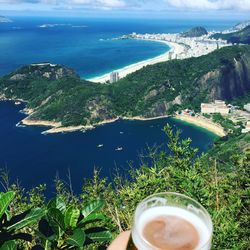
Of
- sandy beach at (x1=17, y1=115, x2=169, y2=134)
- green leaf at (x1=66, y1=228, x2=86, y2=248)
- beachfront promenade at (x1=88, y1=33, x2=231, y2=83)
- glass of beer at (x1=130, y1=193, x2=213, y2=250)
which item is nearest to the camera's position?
glass of beer at (x1=130, y1=193, x2=213, y2=250)

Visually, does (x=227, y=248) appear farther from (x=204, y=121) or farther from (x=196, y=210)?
(x=204, y=121)

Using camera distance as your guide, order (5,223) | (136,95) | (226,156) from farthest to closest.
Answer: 1. (136,95)
2. (226,156)
3. (5,223)

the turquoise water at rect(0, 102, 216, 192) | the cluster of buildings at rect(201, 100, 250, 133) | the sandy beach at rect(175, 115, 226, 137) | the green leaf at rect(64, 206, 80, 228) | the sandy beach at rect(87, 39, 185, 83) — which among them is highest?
the green leaf at rect(64, 206, 80, 228)

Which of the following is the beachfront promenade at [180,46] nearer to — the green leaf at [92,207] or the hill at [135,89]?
the hill at [135,89]

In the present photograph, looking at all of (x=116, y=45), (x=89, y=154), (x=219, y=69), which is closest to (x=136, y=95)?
(x=219, y=69)

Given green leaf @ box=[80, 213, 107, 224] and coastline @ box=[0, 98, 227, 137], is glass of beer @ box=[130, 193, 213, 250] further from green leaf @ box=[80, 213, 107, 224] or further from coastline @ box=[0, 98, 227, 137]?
coastline @ box=[0, 98, 227, 137]

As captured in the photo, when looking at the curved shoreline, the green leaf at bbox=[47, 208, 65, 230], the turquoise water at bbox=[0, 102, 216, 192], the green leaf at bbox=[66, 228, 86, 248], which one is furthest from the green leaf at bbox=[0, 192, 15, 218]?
the curved shoreline
